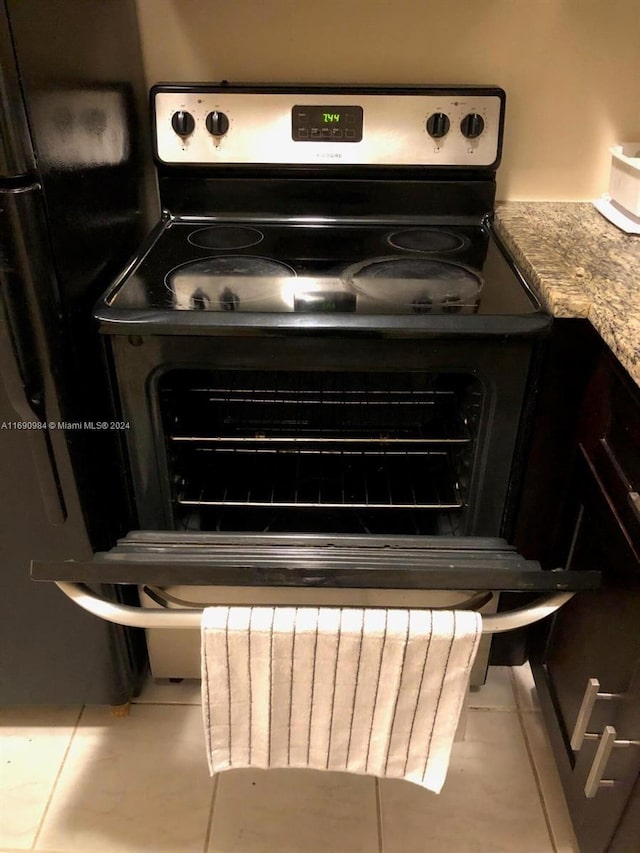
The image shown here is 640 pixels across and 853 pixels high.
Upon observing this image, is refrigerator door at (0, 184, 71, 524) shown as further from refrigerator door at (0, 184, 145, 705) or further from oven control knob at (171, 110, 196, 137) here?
oven control knob at (171, 110, 196, 137)

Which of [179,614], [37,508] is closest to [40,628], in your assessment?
[37,508]

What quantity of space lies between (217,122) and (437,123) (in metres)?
0.38

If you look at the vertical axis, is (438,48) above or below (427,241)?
above

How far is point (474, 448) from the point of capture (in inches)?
41.0

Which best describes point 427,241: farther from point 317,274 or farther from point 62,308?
point 62,308

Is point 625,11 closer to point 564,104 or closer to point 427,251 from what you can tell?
point 564,104

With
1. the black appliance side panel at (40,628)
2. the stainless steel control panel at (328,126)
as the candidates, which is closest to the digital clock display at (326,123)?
the stainless steel control panel at (328,126)

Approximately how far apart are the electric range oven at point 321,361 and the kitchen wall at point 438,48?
0.11 m

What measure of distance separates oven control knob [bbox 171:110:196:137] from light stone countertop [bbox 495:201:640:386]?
0.58 meters

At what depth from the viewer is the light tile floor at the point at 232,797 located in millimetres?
1152

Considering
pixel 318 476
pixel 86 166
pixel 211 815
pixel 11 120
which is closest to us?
pixel 11 120

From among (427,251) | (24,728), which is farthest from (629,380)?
(24,728)

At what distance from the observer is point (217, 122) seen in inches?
47.7

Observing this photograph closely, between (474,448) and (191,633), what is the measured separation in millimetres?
621
